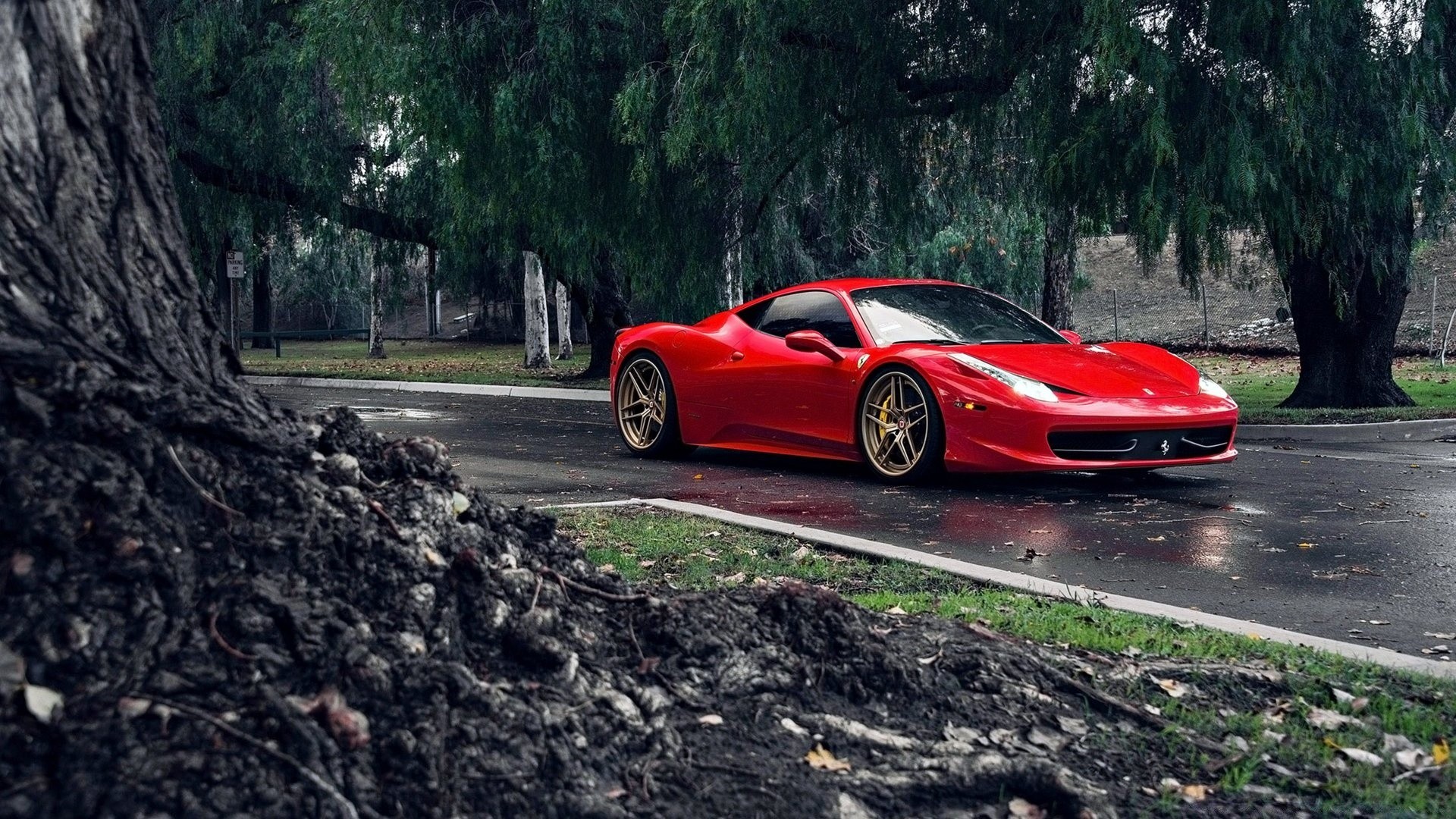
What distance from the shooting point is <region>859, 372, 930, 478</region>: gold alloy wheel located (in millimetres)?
10102

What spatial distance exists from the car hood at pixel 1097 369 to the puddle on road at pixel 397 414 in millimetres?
8251

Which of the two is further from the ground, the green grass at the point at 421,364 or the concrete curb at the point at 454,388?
the green grass at the point at 421,364

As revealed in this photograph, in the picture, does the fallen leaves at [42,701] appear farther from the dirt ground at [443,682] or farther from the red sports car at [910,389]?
the red sports car at [910,389]

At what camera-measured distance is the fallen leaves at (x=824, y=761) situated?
3453 mm

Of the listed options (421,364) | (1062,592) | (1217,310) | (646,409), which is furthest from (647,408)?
(1217,310)

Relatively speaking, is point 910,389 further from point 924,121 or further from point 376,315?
point 376,315

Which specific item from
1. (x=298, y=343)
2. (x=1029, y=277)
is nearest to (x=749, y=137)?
(x=1029, y=277)

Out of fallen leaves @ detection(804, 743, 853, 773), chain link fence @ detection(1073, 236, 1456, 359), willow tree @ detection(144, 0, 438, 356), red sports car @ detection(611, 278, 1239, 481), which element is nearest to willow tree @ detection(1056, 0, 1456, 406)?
red sports car @ detection(611, 278, 1239, 481)

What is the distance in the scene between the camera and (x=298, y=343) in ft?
172

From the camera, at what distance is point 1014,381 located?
9734 millimetres

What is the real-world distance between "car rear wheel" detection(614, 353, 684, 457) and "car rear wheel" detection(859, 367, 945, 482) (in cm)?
204

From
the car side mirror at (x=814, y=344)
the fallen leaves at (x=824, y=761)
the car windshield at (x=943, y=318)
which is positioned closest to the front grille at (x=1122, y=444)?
the car windshield at (x=943, y=318)

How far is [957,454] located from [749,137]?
6180 mm

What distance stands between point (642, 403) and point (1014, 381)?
360cm
